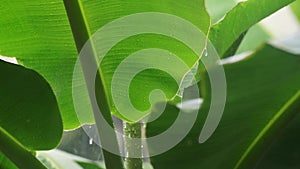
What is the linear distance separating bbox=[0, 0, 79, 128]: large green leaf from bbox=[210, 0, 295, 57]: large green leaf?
197 millimetres

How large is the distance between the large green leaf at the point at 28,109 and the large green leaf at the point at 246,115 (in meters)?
0.14

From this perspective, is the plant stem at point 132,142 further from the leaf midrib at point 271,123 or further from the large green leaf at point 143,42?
the leaf midrib at point 271,123

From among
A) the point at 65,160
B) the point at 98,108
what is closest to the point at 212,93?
the point at 98,108

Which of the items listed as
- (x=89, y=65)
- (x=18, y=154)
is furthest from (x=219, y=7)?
(x=18, y=154)

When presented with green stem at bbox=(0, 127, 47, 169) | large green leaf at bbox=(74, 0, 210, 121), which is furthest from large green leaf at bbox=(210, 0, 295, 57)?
green stem at bbox=(0, 127, 47, 169)

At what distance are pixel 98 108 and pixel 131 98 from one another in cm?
9

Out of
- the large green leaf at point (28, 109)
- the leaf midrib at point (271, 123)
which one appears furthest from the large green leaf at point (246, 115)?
the large green leaf at point (28, 109)

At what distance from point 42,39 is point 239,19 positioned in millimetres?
255

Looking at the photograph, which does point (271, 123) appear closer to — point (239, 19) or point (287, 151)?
point (287, 151)

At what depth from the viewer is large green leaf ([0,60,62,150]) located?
21.1 inches

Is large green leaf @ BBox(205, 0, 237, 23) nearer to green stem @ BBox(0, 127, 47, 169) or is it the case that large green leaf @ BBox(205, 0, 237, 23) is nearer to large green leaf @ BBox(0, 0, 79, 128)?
large green leaf @ BBox(0, 0, 79, 128)

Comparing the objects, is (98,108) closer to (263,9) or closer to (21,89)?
(21,89)

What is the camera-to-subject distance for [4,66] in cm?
53

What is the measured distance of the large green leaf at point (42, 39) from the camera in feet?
2.00
